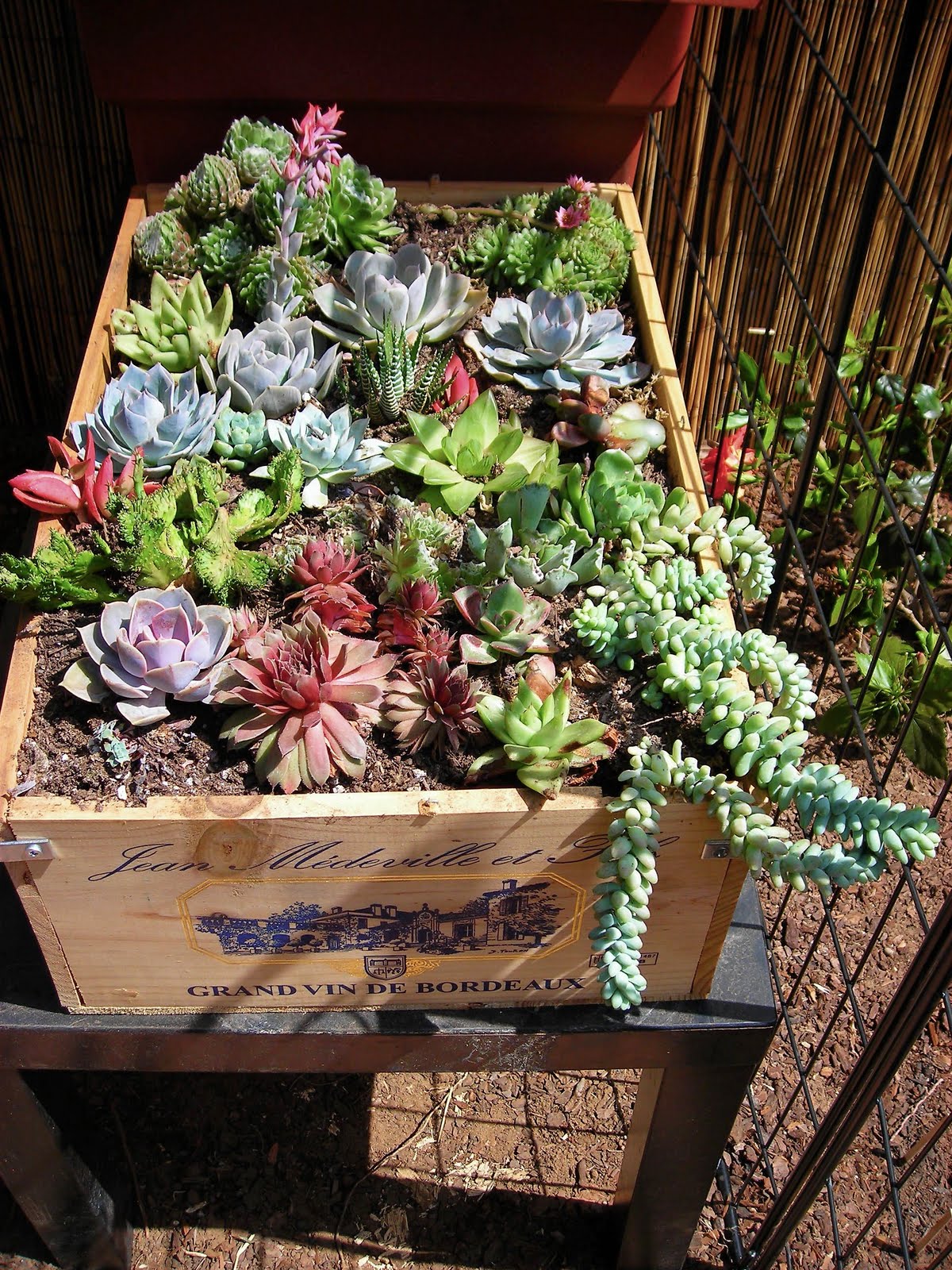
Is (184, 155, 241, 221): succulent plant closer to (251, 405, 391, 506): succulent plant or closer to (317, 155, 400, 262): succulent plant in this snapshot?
(317, 155, 400, 262): succulent plant

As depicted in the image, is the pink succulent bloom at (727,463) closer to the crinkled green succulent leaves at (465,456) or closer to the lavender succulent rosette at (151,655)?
the crinkled green succulent leaves at (465,456)

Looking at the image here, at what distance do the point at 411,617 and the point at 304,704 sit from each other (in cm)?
18

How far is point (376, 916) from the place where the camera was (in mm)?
1173

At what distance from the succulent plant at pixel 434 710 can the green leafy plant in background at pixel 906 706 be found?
788 millimetres

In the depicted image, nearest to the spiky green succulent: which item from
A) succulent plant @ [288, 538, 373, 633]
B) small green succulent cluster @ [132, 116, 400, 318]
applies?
small green succulent cluster @ [132, 116, 400, 318]

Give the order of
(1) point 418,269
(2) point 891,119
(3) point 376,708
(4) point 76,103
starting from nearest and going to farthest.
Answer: (2) point 891,119, (3) point 376,708, (1) point 418,269, (4) point 76,103


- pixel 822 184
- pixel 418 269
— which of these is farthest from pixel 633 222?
pixel 822 184

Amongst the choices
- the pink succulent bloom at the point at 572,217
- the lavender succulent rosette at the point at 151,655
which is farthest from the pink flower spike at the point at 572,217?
the lavender succulent rosette at the point at 151,655

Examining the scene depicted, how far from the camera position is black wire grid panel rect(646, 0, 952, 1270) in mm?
1254

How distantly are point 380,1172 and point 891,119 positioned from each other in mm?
1530

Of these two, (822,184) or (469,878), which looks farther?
(822,184)

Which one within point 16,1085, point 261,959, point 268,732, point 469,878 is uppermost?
point 268,732

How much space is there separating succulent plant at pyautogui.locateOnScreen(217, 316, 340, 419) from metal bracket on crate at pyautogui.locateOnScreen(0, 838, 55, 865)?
2.16 ft

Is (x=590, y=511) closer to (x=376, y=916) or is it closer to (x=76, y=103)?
(x=376, y=916)
